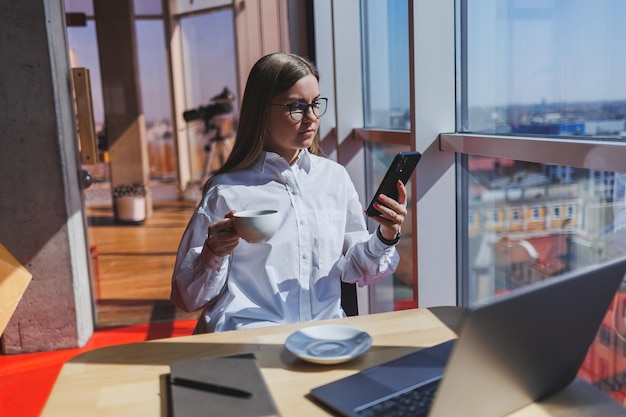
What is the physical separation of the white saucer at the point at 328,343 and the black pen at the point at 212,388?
A: 0.46 feet

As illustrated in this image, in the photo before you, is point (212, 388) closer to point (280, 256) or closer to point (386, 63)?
point (280, 256)

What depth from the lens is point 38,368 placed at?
2857mm

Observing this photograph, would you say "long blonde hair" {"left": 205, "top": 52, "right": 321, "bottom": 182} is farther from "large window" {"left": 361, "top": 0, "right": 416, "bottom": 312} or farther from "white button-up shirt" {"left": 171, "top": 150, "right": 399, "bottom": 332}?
"large window" {"left": 361, "top": 0, "right": 416, "bottom": 312}

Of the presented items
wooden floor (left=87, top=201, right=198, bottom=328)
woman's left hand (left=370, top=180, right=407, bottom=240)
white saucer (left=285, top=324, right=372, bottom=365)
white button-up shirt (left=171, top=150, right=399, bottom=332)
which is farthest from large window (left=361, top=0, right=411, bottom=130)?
wooden floor (left=87, top=201, right=198, bottom=328)

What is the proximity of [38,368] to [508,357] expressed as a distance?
9.19 ft

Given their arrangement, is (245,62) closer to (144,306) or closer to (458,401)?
(144,306)

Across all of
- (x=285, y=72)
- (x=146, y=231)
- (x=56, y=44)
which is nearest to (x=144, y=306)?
(x=146, y=231)

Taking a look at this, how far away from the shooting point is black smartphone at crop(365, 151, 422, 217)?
1.29 metres

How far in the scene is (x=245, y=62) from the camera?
156 inches

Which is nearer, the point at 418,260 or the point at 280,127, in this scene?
the point at 280,127

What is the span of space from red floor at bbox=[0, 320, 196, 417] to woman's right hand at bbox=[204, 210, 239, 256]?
1.34 meters

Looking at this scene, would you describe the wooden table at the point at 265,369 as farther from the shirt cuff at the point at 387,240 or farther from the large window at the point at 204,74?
the large window at the point at 204,74

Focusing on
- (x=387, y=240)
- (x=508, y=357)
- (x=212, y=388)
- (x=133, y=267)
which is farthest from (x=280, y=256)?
(x=133, y=267)

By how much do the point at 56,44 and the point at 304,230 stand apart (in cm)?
216
